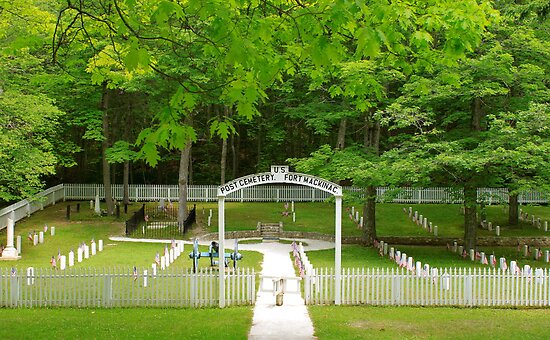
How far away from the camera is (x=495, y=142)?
21531 mm

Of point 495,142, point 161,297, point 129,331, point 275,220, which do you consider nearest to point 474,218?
point 495,142

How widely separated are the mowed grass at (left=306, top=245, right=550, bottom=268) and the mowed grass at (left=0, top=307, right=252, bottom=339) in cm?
865

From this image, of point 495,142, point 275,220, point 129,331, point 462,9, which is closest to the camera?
point 462,9

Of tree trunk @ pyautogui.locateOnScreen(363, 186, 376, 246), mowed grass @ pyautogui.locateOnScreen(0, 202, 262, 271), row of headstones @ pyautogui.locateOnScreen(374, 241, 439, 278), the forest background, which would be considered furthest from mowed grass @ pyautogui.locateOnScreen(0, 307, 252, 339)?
tree trunk @ pyautogui.locateOnScreen(363, 186, 376, 246)

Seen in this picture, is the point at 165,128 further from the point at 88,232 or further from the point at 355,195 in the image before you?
the point at 88,232

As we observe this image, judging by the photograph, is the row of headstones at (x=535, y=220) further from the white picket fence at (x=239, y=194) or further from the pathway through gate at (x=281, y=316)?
the pathway through gate at (x=281, y=316)

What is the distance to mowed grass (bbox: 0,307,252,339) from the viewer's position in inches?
469

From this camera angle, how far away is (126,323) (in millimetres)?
12984

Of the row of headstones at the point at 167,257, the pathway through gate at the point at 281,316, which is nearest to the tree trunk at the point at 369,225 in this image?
the pathway through gate at the point at 281,316

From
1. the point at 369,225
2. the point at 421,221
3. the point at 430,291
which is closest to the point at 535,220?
the point at 421,221

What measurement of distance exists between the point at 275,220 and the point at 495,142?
15.5 m

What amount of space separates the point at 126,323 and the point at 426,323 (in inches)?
260

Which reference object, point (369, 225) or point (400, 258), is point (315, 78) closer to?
point (400, 258)

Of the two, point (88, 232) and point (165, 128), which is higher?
point (165, 128)
